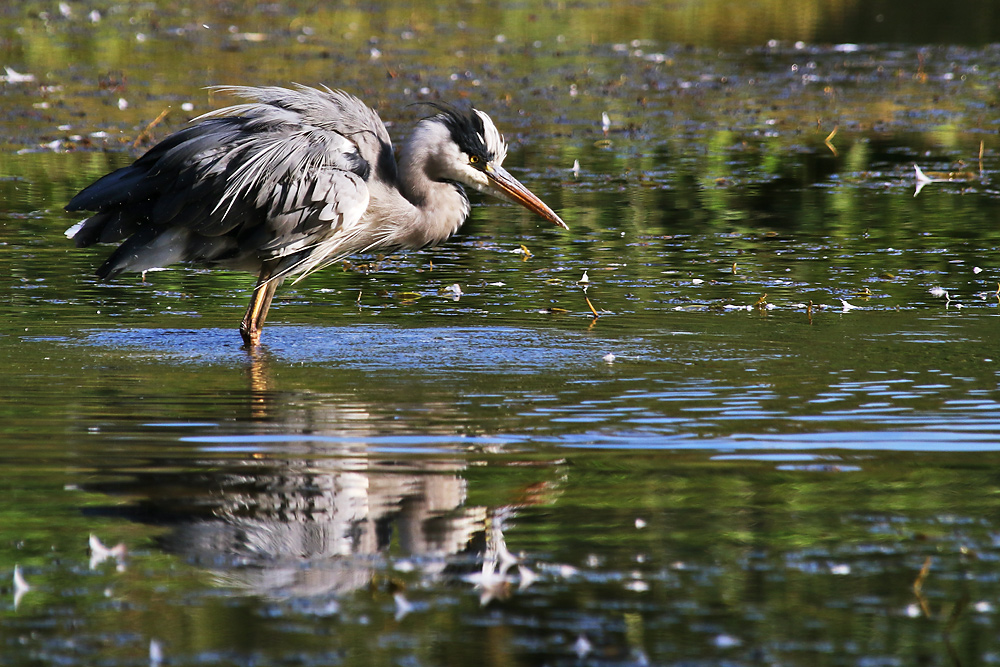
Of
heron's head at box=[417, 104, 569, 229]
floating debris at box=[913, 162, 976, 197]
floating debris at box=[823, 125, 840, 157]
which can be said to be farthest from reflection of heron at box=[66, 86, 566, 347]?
floating debris at box=[823, 125, 840, 157]

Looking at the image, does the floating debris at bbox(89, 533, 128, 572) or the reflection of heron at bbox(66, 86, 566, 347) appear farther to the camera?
the reflection of heron at bbox(66, 86, 566, 347)

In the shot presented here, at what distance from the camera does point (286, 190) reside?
7793mm

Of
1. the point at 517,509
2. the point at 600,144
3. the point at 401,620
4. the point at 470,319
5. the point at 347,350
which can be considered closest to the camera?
the point at 401,620

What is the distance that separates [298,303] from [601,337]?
91.1 inches

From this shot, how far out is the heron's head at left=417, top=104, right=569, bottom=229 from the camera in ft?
27.0

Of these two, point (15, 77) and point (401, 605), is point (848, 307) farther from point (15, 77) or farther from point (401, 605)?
point (15, 77)

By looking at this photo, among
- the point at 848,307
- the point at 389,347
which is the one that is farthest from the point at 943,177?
the point at 389,347

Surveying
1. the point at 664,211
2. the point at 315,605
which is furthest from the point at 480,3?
the point at 315,605

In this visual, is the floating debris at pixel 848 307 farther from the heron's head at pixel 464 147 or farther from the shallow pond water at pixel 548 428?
the heron's head at pixel 464 147

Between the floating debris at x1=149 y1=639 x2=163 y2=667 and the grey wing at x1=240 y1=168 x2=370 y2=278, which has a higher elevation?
the grey wing at x1=240 y1=168 x2=370 y2=278

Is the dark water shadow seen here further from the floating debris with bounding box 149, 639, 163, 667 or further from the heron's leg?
the floating debris with bounding box 149, 639, 163, 667

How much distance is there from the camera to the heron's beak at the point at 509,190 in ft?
27.6

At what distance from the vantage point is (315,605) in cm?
425

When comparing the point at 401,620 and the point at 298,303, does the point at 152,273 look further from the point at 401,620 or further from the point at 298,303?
the point at 401,620
